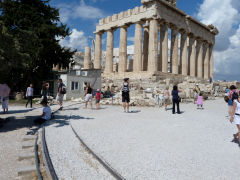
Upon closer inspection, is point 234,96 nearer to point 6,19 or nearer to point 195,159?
point 195,159

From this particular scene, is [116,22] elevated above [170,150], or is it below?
above

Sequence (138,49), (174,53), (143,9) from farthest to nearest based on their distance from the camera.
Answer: (174,53) → (138,49) → (143,9)

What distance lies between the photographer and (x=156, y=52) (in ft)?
99.6

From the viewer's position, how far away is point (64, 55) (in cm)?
2428

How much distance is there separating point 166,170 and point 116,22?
34.0 metres

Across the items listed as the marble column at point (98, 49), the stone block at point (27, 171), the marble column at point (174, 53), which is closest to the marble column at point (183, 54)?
the marble column at point (174, 53)

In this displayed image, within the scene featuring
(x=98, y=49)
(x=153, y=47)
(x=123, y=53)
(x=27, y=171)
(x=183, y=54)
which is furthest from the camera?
(x=98, y=49)

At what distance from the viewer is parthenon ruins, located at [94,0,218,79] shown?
3042cm

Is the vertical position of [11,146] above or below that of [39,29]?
below

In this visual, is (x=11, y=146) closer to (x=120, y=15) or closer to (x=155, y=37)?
(x=155, y=37)

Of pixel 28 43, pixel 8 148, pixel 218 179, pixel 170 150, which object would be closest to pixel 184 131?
pixel 170 150

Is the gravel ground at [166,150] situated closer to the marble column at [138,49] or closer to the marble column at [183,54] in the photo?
the marble column at [138,49]

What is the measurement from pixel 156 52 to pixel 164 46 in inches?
128

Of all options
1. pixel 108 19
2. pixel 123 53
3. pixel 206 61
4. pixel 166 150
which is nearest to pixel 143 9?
pixel 123 53
